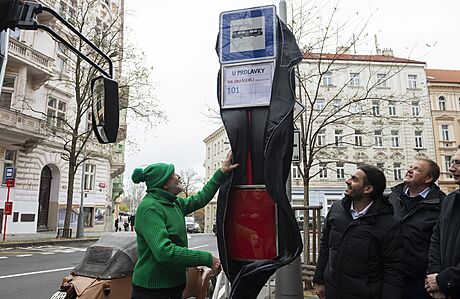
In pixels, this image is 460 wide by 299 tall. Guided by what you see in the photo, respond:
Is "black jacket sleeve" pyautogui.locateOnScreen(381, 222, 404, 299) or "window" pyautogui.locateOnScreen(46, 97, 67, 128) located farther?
"window" pyautogui.locateOnScreen(46, 97, 67, 128)

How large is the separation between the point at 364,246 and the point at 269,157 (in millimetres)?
1277

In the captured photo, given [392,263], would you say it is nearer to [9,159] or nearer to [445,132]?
[9,159]

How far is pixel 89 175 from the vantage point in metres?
27.7

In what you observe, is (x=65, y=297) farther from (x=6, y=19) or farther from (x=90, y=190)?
(x=90, y=190)

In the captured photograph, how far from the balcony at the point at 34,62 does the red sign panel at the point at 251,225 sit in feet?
66.1

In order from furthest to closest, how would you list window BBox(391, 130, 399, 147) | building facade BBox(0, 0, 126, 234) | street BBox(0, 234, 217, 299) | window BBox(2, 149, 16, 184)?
window BBox(391, 130, 399, 147), window BBox(2, 149, 16, 184), building facade BBox(0, 0, 126, 234), street BBox(0, 234, 217, 299)

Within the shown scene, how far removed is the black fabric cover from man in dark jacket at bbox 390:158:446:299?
1.44 metres

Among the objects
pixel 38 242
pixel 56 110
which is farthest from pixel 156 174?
pixel 56 110

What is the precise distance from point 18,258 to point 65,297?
8973 millimetres

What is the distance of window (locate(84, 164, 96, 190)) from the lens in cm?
2739

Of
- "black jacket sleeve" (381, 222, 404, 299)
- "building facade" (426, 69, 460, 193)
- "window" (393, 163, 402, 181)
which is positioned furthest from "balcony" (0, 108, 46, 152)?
"building facade" (426, 69, 460, 193)

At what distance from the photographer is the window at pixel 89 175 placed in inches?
1078

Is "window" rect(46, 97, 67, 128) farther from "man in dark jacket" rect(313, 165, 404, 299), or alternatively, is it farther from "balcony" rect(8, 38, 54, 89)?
"man in dark jacket" rect(313, 165, 404, 299)

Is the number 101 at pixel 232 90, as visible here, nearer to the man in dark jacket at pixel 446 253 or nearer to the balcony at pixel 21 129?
the man in dark jacket at pixel 446 253
